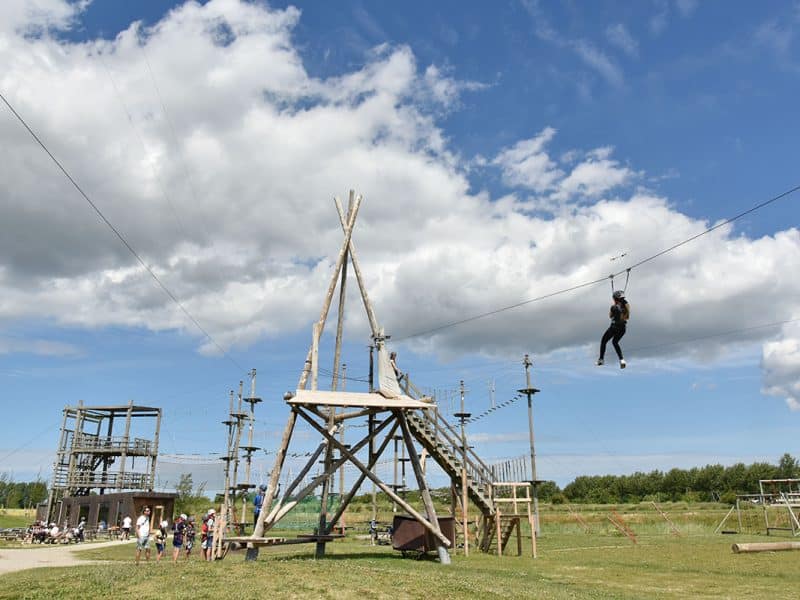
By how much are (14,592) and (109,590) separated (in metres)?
1.61

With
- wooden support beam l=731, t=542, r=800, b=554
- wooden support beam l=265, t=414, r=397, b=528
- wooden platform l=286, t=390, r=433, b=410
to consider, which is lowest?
wooden support beam l=731, t=542, r=800, b=554

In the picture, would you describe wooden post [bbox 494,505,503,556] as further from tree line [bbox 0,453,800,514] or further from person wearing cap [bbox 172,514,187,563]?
tree line [bbox 0,453,800,514]

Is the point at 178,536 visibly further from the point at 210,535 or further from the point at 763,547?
the point at 763,547

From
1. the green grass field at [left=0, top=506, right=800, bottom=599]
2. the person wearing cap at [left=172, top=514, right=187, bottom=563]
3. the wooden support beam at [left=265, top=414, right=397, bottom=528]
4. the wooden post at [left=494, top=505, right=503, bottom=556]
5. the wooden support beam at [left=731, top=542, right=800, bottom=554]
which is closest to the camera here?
the green grass field at [left=0, top=506, right=800, bottom=599]

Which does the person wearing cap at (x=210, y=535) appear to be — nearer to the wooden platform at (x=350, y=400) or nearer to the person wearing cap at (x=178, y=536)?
the person wearing cap at (x=178, y=536)

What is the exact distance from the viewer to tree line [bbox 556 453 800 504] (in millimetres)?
88938

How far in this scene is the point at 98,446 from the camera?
50.4m

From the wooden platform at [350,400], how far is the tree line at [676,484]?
78.1 meters

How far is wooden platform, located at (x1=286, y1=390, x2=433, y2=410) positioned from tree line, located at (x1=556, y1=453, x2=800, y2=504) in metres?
78.1

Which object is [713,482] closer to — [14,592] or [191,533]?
[191,533]

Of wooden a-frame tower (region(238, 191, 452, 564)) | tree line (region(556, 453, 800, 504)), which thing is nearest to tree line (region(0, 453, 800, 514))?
tree line (region(556, 453, 800, 504))

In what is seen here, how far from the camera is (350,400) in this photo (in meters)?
18.3

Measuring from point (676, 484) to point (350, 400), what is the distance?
93.6 metres

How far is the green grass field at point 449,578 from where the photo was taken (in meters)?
10.8
